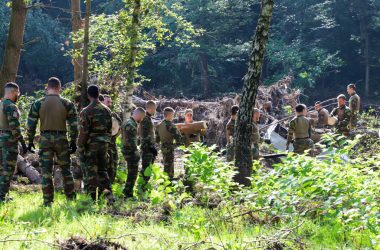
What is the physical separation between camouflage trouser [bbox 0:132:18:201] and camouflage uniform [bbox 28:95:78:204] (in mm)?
819

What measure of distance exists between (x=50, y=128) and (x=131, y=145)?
6.36 ft

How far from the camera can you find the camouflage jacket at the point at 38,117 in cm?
901

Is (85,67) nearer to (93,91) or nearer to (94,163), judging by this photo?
(93,91)

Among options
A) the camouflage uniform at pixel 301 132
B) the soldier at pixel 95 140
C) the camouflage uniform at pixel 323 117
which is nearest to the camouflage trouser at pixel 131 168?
the soldier at pixel 95 140

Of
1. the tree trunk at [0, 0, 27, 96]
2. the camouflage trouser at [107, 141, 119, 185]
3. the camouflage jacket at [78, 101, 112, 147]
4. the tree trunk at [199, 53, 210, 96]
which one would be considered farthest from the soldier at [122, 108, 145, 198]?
the tree trunk at [199, 53, 210, 96]

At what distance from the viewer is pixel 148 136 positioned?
11.4 metres

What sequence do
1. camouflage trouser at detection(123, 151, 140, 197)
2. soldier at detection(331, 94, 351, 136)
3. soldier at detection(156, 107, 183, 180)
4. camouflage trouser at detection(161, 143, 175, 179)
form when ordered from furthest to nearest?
soldier at detection(331, 94, 351, 136), camouflage trouser at detection(161, 143, 175, 179), soldier at detection(156, 107, 183, 180), camouflage trouser at detection(123, 151, 140, 197)

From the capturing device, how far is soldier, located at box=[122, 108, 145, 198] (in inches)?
412

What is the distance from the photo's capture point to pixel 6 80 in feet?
48.6

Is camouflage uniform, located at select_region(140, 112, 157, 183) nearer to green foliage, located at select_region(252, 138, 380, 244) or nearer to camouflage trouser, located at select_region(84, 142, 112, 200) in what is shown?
camouflage trouser, located at select_region(84, 142, 112, 200)

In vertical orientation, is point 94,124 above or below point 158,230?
above

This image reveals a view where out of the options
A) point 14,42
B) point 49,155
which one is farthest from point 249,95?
point 14,42

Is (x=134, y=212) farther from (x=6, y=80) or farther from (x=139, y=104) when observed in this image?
(x=139, y=104)

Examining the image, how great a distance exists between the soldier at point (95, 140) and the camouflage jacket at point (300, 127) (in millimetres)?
5766
